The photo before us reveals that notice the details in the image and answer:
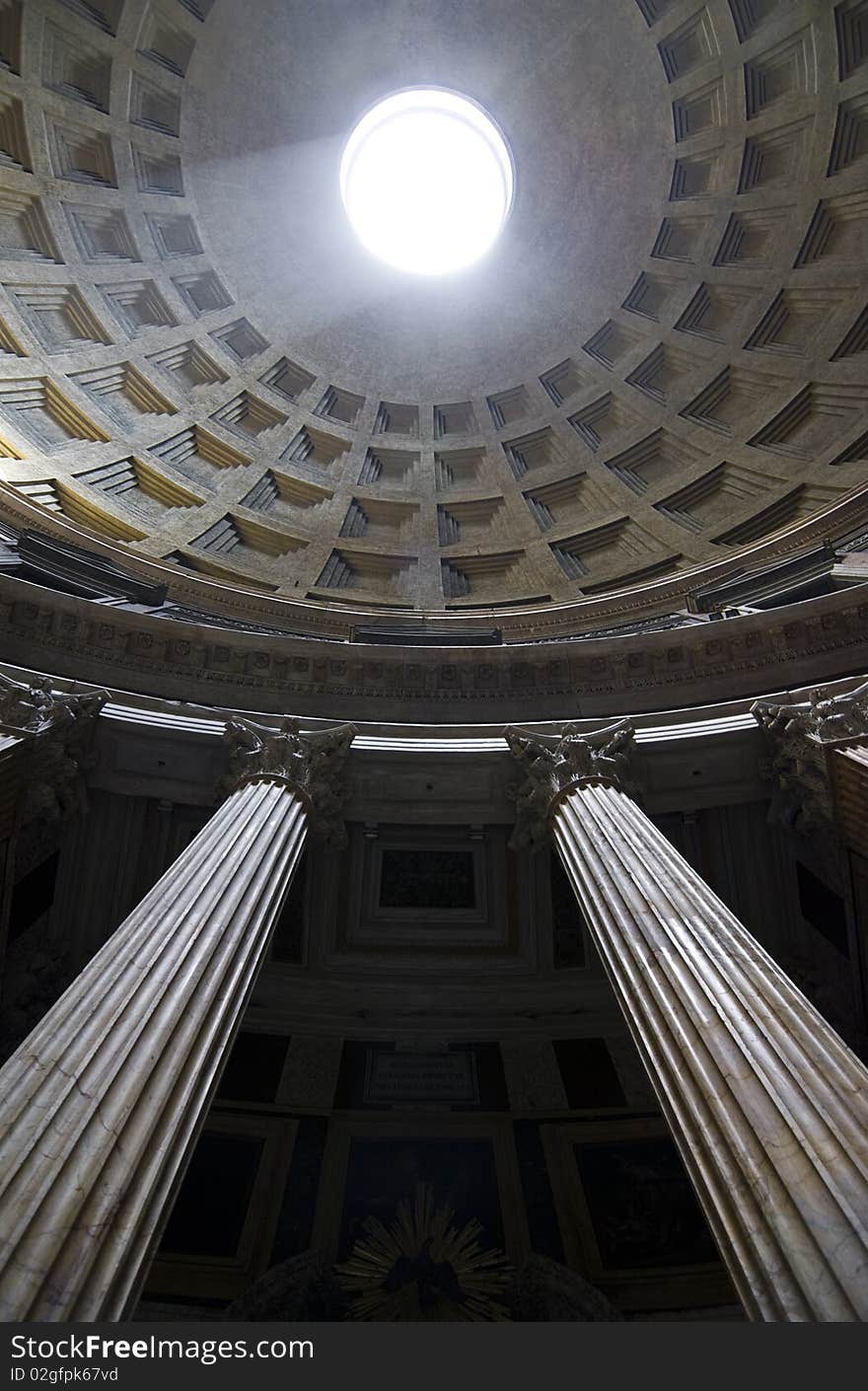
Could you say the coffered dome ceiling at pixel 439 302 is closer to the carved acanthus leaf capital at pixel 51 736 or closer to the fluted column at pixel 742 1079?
the carved acanthus leaf capital at pixel 51 736

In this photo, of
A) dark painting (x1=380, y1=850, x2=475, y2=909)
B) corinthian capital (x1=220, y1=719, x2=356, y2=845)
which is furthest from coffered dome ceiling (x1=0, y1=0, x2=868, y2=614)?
corinthian capital (x1=220, y1=719, x2=356, y2=845)

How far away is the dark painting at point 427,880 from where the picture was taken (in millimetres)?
14195

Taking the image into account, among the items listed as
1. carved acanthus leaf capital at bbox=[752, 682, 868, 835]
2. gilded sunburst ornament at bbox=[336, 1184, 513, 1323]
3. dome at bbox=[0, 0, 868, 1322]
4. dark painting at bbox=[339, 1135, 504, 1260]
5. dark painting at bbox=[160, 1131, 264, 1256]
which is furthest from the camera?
dark painting at bbox=[339, 1135, 504, 1260]

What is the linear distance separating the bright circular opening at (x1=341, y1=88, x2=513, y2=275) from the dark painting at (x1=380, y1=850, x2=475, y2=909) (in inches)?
1092

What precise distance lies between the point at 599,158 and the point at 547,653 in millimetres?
A: 25089

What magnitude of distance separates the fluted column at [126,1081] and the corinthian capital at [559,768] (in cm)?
378

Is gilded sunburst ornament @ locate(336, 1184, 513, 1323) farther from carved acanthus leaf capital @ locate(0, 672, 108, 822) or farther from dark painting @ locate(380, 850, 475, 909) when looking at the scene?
carved acanthus leaf capital @ locate(0, 672, 108, 822)

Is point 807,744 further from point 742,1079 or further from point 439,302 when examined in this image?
point 439,302

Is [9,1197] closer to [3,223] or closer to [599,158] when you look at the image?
[3,223]

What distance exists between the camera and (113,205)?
29.0 m

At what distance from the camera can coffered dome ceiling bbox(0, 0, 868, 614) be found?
85.9ft

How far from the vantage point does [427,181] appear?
3569cm

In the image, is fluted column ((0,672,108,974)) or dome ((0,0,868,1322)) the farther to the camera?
fluted column ((0,672,108,974))

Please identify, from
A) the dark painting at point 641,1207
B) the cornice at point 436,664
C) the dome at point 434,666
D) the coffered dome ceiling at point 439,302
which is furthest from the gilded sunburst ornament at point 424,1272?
the coffered dome ceiling at point 439,302
